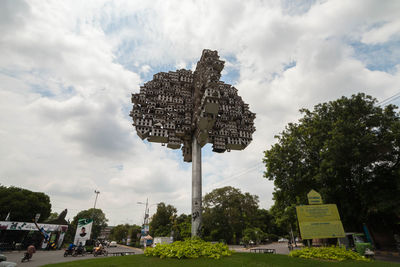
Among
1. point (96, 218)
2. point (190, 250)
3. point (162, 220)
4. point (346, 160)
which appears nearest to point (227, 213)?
point (162, 220)

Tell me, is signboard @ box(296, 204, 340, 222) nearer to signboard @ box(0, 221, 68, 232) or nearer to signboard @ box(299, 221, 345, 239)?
signboard @ box(299, 221, 345, 239)

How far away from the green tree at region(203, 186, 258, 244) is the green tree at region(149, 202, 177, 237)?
8668 millimetres

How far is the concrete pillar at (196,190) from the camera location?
14602 millimetres

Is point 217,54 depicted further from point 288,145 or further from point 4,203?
point 4,203

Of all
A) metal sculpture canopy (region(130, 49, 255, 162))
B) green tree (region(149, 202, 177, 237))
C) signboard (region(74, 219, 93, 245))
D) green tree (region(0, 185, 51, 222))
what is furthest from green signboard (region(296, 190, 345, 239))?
green tree (region(0, 185, 51, 222))

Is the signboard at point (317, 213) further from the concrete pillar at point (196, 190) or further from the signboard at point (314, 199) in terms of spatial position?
the concrete pillar at point (196, 190)

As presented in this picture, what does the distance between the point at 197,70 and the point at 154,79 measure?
4322 mm

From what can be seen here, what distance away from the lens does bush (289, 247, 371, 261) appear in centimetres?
1173

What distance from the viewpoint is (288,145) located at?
20.5m

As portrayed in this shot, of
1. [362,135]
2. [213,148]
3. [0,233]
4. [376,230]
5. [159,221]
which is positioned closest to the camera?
[362,135]

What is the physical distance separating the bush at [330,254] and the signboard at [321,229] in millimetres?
881

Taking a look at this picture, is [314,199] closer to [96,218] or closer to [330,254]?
[330,254]

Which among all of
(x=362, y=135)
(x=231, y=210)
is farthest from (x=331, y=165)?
(x=231, y=210)

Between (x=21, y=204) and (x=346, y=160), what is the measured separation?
51362 mm
